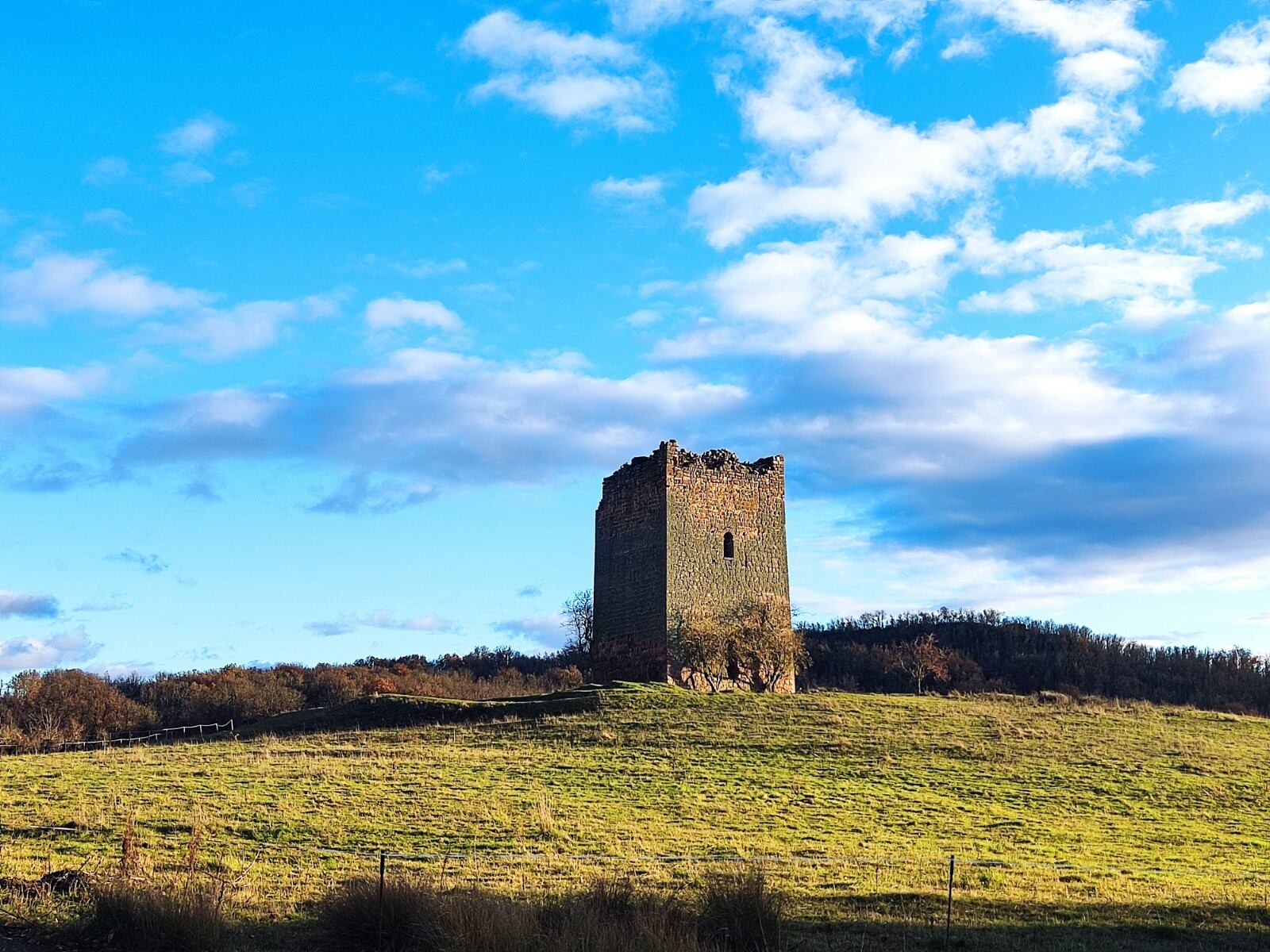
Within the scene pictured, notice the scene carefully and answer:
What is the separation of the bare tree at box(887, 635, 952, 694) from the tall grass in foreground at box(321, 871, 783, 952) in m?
54.2

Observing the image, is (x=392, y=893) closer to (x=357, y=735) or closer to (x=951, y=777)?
(x=951, y=777)

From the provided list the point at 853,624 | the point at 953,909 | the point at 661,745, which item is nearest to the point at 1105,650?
Answer: the point at 853,624

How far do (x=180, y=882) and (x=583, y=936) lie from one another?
5369 mm

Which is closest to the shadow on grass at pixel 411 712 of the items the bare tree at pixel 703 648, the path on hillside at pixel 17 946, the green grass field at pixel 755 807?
the green grass field at pixel 755 807

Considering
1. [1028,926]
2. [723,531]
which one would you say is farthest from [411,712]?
[1028,926]

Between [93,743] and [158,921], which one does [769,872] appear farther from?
[93,743]

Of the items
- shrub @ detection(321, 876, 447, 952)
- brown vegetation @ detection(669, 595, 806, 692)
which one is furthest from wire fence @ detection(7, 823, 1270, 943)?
brown vegetation @ detection(669, 595, 806, 692)

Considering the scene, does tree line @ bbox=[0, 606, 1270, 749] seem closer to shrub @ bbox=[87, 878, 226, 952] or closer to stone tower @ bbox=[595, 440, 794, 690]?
stone tower @ bbox=[595, 440, 794, 690]

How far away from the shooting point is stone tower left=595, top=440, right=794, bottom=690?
1759 inches

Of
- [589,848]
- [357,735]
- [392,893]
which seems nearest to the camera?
[392,893]

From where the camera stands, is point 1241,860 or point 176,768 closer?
point 1241,860

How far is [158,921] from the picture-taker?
10.8 meters

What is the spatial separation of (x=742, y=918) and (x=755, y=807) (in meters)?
11.6

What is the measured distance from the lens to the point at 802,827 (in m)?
21.0
